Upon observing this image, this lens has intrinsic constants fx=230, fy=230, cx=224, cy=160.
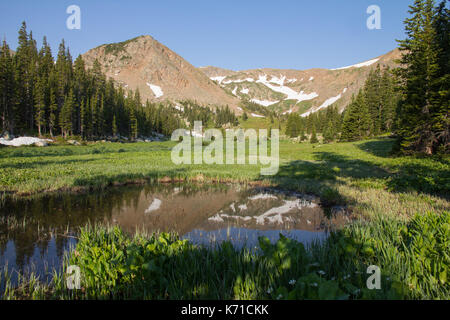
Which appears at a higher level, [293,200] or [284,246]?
[284,246]

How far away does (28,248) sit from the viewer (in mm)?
6617

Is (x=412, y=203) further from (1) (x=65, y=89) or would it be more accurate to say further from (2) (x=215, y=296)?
(1) (x=65, y=89)

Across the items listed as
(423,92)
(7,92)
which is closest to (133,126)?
(7,92)

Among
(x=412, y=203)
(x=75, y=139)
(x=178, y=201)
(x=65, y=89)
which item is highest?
(x=65, y=89)

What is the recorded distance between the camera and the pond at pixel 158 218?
22.5 feet

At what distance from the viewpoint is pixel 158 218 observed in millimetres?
10141

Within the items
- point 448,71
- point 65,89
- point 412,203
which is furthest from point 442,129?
point 65,89

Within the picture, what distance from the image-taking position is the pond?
687cm

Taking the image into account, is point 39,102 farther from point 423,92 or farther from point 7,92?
point 423,92

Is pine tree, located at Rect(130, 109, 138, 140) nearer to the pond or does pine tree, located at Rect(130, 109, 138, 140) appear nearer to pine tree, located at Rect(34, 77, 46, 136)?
pine tree, located at Rect(34, 77, 46, 136)

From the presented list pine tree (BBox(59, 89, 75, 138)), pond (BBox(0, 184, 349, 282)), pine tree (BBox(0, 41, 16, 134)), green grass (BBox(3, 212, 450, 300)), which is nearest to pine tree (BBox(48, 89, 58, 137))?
pine tree (BBox(59, 89, 75, 138))

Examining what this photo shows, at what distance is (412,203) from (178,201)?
11289mm

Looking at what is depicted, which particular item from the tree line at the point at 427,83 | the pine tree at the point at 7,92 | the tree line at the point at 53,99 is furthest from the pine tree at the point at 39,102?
the tree line at the point at 427,83

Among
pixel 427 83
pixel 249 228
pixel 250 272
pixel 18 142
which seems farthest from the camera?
pixel 18 142
